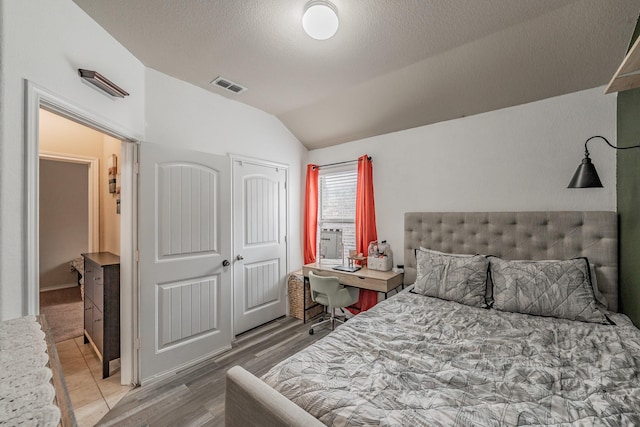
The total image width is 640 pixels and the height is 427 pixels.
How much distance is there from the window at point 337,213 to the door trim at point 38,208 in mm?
2068

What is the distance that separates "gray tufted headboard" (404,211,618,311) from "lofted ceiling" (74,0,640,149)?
1.07 metres

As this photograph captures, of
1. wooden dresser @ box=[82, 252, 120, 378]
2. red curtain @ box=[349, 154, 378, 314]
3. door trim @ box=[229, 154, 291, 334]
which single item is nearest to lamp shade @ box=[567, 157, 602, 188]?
red curtain @ box=[349, 154, 378, 314]

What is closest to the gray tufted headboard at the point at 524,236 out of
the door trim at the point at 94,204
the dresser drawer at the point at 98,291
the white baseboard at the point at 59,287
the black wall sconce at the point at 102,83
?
the black wall sconce at the point at 102,83

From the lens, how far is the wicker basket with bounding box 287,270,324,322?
11.5 ft

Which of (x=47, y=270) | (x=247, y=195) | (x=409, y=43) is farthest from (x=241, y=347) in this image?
(x=47, y=270)

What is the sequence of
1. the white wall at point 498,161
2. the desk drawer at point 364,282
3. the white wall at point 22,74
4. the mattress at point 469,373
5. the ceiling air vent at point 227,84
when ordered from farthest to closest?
the desk drawer at point 364,282 → the ceiling air vent at point 227,84 → the white wall at point 498,161 → the white wall at point 22,74 → the mattress at point 469,373

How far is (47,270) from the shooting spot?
4789 mm

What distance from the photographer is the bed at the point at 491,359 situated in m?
1.01

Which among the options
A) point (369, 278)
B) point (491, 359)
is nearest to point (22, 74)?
point (491, 359)

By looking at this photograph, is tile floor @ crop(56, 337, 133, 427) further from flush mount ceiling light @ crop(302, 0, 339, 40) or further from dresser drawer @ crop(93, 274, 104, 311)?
flush mount ceiling light @ crop(302, 0, 339, 40)

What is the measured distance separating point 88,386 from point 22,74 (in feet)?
7.67

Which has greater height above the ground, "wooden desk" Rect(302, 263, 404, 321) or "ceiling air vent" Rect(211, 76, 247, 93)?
"ceiling air vent" Rect(211, 76, 247, 93)

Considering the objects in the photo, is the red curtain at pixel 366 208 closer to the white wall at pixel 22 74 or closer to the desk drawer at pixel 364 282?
the desk drawer at pixel 364 282

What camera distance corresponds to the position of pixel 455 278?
7.46 feet
